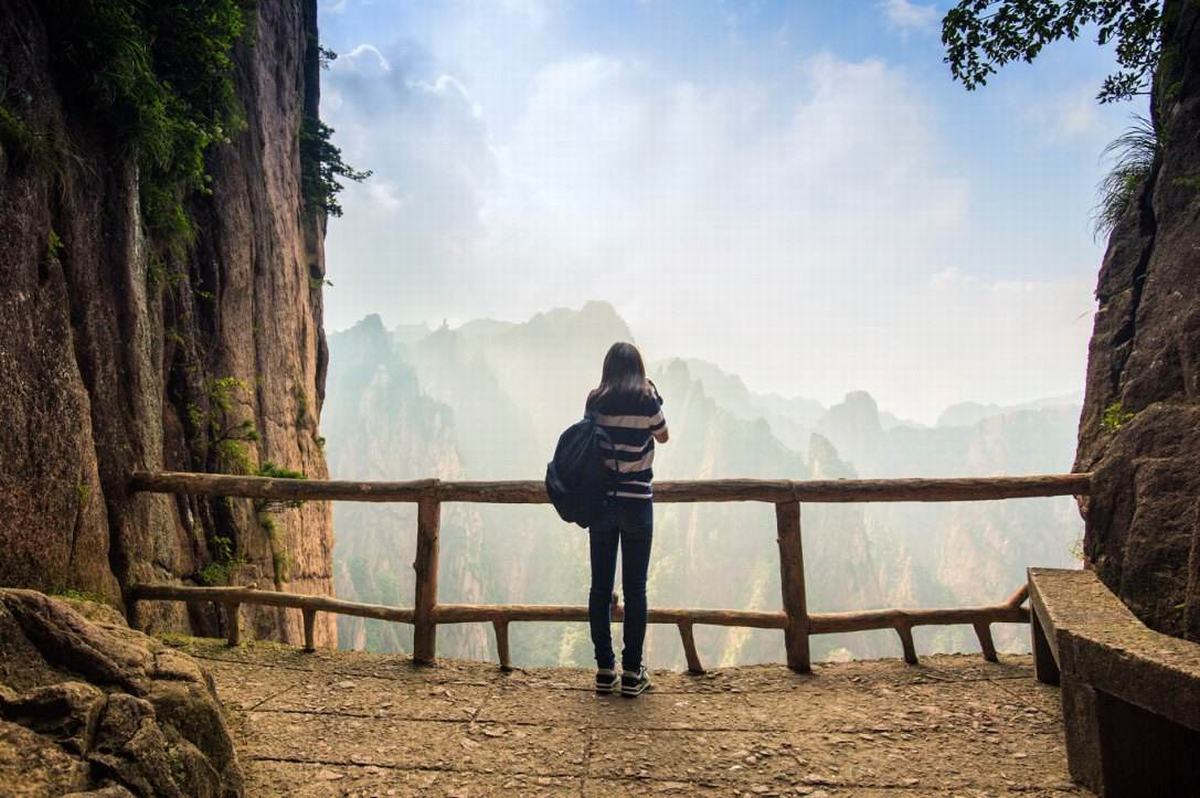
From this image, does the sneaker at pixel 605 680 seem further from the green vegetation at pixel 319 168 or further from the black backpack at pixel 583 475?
the green vegetation at pixel 319 168

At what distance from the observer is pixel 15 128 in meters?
4.32

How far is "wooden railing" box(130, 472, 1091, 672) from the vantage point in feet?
16.3

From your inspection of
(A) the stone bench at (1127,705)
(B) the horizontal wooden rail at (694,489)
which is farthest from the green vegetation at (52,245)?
(A) the stone bench at (1127,705)

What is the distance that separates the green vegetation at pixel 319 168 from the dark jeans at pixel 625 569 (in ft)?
47.7

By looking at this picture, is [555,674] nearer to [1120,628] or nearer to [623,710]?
[623,710]

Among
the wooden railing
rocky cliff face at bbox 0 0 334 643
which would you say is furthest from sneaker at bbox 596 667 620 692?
rocky cliff face at bbox 0 0 334 643

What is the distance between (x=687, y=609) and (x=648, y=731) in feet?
4.34

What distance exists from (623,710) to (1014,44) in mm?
7410

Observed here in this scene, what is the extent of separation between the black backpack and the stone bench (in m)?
2.66

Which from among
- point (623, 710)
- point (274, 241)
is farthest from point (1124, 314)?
point (274, 241)

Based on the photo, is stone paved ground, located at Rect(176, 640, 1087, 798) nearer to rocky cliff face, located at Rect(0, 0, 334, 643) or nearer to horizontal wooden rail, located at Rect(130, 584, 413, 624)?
horizontal wooden rail, located at Rect(130, 584, 413, 624)

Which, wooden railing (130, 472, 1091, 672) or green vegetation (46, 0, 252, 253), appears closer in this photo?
wooden railing (130, 472, 1091, 672)

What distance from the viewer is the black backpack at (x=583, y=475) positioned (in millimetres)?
4133

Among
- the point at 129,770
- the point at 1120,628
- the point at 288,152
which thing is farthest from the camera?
the point at 288,152
